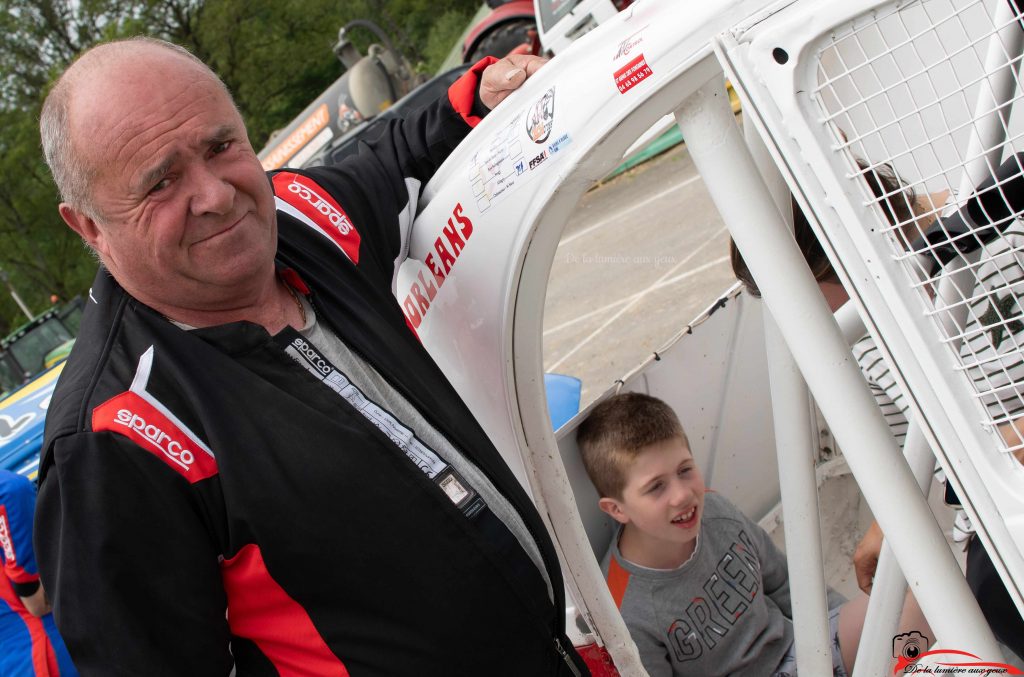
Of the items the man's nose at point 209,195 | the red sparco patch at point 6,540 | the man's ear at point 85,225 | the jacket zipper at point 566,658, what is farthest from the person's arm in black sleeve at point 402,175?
the red sparco patch at point 6,540

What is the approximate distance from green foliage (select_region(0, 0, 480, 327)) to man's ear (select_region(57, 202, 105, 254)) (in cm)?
1901

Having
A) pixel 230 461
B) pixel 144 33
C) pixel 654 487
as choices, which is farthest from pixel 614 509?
pixel 144 33

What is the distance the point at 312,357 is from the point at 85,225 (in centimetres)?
38

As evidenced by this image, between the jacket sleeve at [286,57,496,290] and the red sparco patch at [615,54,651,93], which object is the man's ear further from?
the red sparco patch at [615,54,651,93]

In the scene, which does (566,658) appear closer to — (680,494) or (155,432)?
(680,494)

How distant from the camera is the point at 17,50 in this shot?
22578mm

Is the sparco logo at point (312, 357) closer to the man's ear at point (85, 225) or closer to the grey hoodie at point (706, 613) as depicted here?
the man's ear at point (85, 225)

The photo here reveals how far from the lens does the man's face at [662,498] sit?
183 centimetres

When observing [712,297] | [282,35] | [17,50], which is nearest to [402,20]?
[282,35]

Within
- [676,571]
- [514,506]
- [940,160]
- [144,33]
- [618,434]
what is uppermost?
[144,33]

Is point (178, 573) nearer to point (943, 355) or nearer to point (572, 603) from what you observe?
point (572, 603)

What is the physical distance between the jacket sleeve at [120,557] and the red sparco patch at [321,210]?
0.55m

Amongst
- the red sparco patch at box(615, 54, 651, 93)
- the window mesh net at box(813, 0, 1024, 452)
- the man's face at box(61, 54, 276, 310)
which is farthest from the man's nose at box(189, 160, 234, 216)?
the window mesh net at box(813, 0, 1024, 452)

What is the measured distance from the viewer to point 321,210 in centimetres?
155
